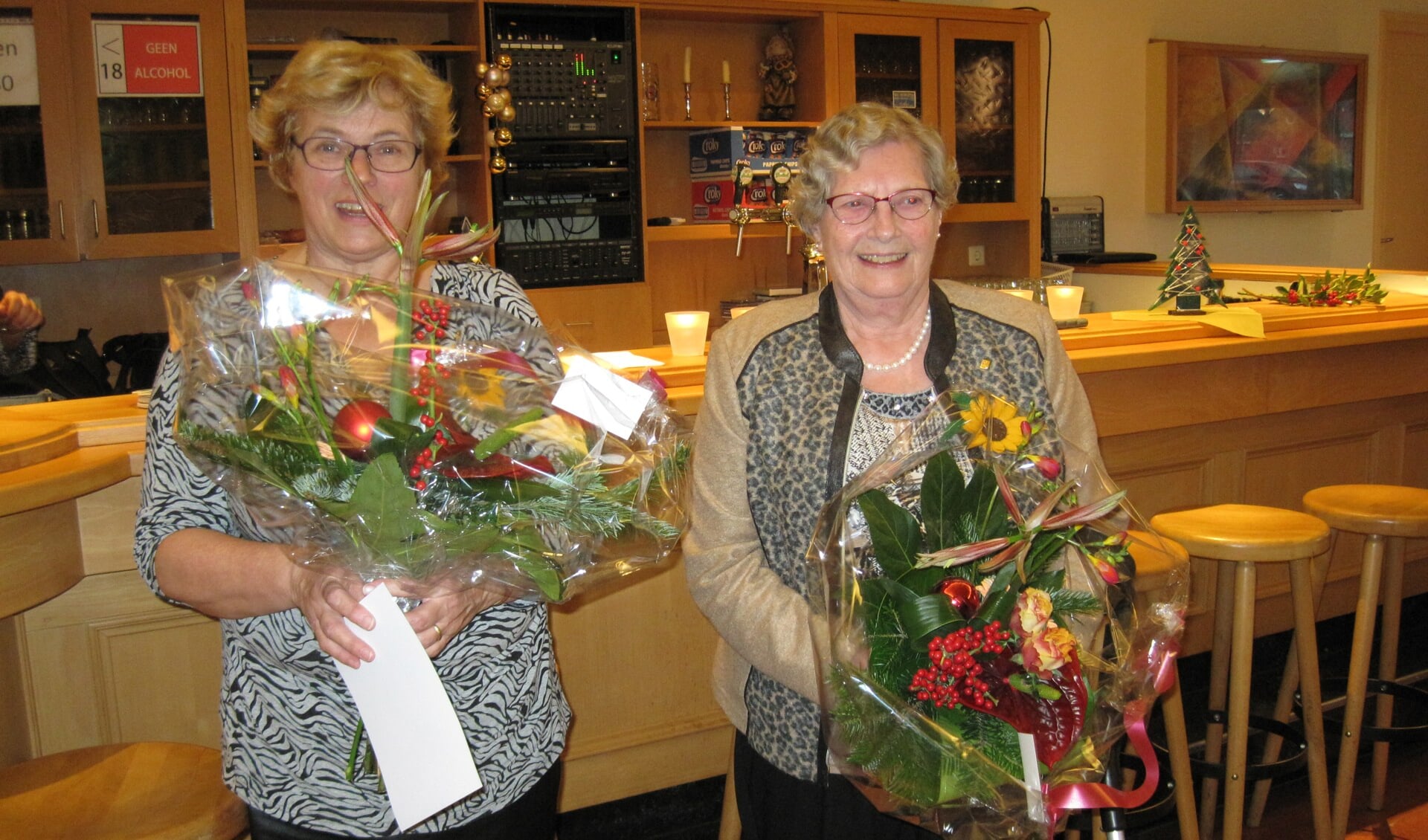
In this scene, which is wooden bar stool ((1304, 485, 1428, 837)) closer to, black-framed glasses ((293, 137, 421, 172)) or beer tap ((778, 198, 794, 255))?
beer tap ((778, 198, 794, 255))

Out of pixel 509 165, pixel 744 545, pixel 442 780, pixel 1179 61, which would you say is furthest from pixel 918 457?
pixel 1179 61

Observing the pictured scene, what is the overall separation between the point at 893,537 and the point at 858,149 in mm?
580

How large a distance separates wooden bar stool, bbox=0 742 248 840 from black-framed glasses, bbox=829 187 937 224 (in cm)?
102

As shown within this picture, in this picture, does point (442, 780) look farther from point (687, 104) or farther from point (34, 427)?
point (687, 104)

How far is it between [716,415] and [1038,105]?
455cm

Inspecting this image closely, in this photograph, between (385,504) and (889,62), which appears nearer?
(385,504)

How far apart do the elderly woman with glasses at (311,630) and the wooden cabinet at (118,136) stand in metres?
3.10

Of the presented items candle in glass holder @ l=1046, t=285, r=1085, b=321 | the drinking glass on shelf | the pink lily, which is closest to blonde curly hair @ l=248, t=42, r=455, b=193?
the pink lily

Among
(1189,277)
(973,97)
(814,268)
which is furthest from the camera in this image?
(973,97)

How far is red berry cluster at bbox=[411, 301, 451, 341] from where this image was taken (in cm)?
103

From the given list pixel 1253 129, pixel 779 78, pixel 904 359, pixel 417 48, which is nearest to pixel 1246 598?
pixel 904 359

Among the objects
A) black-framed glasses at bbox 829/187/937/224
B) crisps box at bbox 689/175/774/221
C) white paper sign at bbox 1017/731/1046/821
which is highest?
crisps box at bbox 689/175/774/221

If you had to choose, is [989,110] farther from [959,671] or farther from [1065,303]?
[959,671]

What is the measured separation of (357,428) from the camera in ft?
3.08
